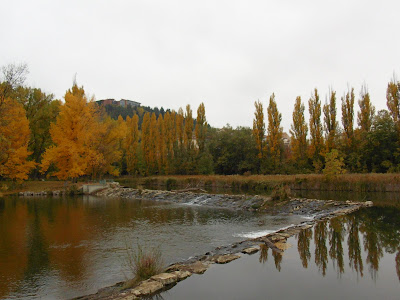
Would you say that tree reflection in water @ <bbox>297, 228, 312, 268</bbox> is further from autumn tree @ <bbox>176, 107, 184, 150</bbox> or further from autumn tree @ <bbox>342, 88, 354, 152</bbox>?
autumn tree @ <bbox>176, 107, 184, 150</bbox>

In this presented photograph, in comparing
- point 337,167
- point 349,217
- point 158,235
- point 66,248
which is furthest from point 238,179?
point 66,248

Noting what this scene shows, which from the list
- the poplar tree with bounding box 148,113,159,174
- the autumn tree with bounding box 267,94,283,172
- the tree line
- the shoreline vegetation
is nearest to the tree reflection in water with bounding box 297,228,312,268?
the shoreline vegetation

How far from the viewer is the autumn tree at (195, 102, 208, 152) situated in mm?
41906

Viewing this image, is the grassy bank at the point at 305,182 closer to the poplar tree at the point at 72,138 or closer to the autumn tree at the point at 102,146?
the autumn tree at the point at 102,146

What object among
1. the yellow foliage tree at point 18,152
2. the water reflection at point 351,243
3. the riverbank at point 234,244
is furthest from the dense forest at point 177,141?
the water reflection at point 351,243

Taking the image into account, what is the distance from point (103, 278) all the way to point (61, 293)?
0.92m

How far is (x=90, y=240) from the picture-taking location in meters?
9.01

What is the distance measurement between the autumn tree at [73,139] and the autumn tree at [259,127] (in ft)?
68.4

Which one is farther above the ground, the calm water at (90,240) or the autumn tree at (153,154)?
the autumn tree at (153,154)

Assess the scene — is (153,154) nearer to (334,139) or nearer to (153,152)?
(153,152)

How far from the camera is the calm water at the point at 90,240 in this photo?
5656 mm

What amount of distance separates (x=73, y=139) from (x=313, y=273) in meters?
25.4

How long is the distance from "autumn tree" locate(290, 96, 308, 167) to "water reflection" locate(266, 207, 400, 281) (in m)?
25.4

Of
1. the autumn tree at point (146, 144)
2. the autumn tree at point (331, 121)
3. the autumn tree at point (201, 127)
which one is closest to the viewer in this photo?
the autumn tree at point (331, 121)
